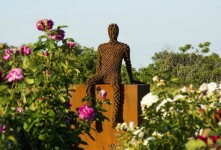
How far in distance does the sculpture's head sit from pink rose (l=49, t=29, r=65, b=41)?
406 centimetres

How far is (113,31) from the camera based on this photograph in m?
9.91

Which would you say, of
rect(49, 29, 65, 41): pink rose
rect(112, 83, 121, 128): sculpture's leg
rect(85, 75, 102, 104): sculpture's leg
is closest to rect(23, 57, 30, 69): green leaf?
rect(49, 29, 65, 41): pink rose

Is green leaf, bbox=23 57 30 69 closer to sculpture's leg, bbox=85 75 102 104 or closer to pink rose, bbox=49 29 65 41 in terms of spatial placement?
pink rose, bbox=49 29 65 41

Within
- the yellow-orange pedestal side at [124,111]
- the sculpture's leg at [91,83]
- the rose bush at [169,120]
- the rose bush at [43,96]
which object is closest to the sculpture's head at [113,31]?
the sculpture's leg at [91,83]

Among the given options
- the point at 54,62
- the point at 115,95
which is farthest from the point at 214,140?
the point at 115,95

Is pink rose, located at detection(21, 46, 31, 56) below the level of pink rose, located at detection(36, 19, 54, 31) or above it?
below

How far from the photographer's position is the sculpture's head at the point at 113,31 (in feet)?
32.5

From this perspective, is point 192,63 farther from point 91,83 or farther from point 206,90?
point 206,90

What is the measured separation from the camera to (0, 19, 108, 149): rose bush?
5.47 m

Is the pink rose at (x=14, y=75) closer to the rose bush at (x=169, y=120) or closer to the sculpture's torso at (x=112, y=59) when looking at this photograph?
the rose bush at (x=169, y=120)

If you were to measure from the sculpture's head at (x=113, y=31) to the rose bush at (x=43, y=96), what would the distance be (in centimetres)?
386

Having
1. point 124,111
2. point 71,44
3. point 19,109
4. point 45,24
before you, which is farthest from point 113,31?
point 19,109

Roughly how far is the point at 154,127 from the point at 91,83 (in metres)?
4.85

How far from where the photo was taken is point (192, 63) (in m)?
29.5
